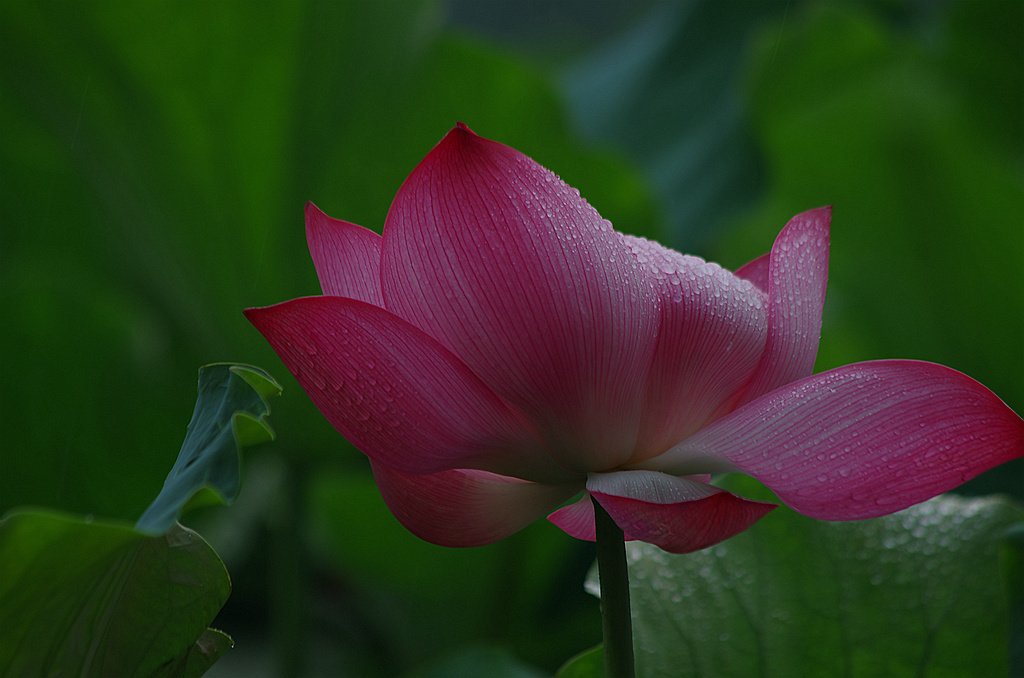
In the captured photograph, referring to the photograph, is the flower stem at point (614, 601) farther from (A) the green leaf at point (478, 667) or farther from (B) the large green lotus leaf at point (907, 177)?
(B) the large green lotus leaf at point (907, 177)

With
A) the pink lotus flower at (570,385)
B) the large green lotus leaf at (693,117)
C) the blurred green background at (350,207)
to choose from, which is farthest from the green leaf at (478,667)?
the large green lotus leaf at (693,117)

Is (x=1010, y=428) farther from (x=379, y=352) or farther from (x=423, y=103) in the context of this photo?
(x=423, y=103)

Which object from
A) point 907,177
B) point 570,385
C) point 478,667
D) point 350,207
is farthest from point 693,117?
point 570,385

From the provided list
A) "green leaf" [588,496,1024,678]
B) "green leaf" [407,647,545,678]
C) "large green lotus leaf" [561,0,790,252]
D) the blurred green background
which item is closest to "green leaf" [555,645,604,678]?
"green leaf" [588,496,1024,678]

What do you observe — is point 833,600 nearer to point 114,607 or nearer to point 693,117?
point 114,607

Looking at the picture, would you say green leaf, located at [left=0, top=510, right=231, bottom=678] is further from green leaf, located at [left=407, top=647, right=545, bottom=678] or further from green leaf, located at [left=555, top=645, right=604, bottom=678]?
green leaf, located at [left=407, top=647, right=545, bottom=678]
